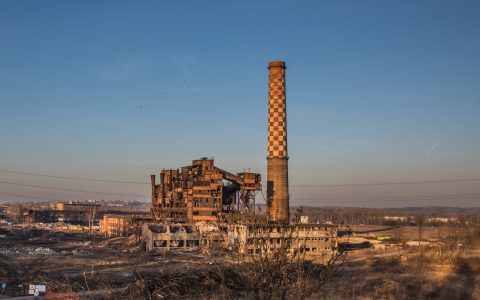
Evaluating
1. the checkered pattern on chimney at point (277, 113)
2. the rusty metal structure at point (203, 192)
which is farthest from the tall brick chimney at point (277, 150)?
the rusty metal structure at point (203, 192)

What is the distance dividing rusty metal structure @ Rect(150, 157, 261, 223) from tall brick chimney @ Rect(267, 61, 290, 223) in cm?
472

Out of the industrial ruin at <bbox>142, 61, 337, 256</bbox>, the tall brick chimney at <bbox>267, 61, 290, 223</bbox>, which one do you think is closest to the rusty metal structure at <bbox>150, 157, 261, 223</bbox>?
the industrial ruin at <bbox>142, 61, 337, 256</bbox>

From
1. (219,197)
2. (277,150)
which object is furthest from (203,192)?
(277,150)

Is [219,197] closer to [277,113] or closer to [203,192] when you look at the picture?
[203,192]

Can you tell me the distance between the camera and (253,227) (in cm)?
772

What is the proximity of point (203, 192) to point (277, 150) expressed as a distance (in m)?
11.3

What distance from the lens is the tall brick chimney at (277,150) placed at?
40.3 m

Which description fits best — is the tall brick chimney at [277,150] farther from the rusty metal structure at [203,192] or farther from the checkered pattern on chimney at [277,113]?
the rusty metal structure at [203,192]

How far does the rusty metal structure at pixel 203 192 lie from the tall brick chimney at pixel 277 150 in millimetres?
4719

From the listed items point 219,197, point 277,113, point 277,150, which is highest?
point 277,113

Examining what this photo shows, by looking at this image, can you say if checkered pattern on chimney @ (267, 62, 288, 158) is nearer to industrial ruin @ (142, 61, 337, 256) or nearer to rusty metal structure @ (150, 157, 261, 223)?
industrial ruin @ (142, 61, 337, 256)

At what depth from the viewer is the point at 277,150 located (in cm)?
4041

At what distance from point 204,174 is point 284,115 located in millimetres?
12338

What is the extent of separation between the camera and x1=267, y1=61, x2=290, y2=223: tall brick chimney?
40312 millimetres
